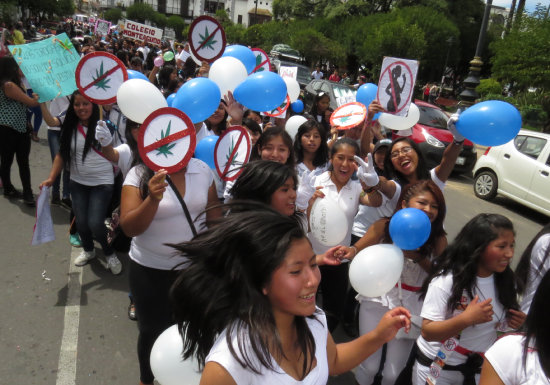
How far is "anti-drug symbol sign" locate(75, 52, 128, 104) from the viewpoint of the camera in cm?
284

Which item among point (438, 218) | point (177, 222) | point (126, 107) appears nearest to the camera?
point (177, 222)

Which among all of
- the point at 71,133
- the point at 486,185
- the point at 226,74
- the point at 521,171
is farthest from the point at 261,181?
the point at 486,185

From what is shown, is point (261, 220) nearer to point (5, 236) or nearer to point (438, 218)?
point (438, 218)

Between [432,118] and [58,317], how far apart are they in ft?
28.5

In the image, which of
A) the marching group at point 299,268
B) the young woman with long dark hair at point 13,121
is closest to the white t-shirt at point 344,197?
the marching group at point 299,268

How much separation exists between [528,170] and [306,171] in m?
5.65

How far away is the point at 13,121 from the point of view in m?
4.88

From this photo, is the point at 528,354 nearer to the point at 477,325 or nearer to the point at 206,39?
the point at 477,325

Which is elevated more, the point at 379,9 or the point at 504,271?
the point at 379,9

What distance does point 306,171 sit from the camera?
10.7 feet

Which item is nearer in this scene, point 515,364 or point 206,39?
point 515,364

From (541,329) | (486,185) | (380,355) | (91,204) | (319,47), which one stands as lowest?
(486,185)

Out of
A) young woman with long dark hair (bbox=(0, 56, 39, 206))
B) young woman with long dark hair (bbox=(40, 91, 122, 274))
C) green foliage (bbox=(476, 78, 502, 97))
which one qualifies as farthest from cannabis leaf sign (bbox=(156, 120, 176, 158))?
green foliage (bbox=(476, 78, 502, 97))

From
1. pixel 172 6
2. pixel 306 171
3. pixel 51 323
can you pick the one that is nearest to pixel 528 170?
pixel 306 171
